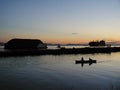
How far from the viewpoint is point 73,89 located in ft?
87.8

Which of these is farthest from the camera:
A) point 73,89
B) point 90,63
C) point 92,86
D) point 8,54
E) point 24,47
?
point 24,47

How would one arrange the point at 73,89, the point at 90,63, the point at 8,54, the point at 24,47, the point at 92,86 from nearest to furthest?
the point at 73,89, the point at 92,86, the point at 90,63, the point at 8,54, the point at 24,47

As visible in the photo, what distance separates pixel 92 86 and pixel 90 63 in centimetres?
3378

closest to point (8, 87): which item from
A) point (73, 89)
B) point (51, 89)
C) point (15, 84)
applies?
point (15, 84)

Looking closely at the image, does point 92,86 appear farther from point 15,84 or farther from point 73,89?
point 15,84

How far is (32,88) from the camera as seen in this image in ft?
90.0

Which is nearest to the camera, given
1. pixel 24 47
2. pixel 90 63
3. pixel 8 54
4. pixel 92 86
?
pixel 92 86

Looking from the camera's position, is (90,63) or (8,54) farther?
(8,54)

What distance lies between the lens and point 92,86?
2883cm

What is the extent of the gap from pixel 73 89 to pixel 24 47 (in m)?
105

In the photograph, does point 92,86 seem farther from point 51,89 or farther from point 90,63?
point 90,63

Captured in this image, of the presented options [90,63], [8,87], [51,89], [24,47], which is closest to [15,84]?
[8,87]

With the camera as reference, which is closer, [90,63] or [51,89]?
[51,89]

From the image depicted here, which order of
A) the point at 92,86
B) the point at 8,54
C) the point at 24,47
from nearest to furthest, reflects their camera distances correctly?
the point at 92,86, the point at 8,54, the point at 24,47
